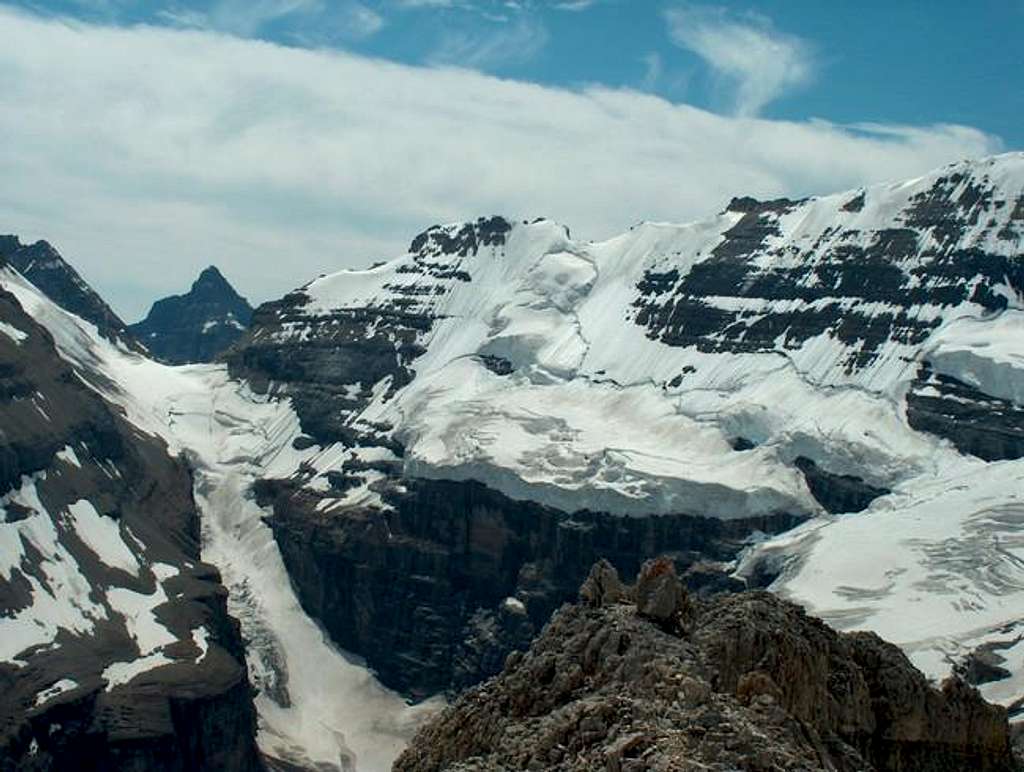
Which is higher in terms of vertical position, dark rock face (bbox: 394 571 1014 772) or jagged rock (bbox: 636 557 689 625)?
jagged rock (bbox: 636 557 689 625)

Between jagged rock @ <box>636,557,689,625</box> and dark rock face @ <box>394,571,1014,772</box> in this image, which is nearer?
dark rock face @ <box>394,571,1014,772</box>

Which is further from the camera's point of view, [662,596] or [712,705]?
[662,596]

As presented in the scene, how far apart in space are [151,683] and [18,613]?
1472 cm

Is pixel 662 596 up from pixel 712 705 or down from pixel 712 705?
up

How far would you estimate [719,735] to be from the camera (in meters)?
32.8

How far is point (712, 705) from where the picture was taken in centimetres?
3503

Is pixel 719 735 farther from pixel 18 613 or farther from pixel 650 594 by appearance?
pixel 18 613

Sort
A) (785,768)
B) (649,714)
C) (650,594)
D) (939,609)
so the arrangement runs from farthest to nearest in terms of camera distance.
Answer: (939,609), (650,594), (649,714), (785,768)

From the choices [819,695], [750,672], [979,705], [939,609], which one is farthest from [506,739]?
[939,609]

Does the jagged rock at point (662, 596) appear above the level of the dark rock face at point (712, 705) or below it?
above

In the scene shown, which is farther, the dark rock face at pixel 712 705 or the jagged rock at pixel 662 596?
the jagged rock at pixel 662 596

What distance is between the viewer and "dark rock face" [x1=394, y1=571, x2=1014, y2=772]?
3309 cm

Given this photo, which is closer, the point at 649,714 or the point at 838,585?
the point at 649,714

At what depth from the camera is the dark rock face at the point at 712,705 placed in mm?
33094
